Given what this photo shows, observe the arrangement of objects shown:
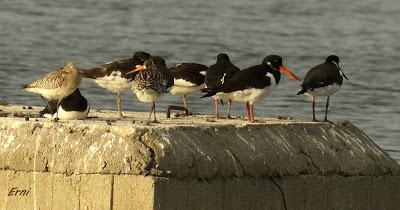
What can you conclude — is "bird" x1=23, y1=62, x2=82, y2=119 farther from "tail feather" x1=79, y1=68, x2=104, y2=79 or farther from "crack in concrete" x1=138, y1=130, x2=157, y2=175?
"crack in concrete" x1=138, y1=130, x2=157, y2=175

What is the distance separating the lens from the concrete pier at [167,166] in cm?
1533

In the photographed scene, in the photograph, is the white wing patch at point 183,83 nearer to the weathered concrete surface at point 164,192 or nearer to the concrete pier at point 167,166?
the concrete pier at point 167,166

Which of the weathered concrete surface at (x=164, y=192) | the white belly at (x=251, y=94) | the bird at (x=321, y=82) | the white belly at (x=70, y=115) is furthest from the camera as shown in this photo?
the bird at (x=321, y=82)

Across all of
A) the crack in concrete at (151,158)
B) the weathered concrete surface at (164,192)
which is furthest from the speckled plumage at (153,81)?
the crack in concrete at (151,158)

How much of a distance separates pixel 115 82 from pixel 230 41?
2135 centimetres

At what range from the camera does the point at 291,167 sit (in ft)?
55.6

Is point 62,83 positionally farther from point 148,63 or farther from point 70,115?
point 148,63

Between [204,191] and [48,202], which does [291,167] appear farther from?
[48,202]

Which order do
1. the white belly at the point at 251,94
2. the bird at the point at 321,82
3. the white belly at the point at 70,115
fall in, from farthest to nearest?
the bird at the point at 321,82
the white belly at the point at 251,94
the white belly at the point at 70,115

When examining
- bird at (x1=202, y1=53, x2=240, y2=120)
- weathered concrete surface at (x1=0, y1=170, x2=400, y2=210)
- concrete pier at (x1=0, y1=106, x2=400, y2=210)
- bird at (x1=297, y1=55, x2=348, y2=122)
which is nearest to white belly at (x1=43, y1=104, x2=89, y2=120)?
concrete pier at (x1=0, y1=106, x2=400, y2=210)

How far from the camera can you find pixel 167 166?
15.4 m

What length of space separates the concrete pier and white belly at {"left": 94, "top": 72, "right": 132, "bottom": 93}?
7.02ft

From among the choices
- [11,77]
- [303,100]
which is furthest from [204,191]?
[11,77]

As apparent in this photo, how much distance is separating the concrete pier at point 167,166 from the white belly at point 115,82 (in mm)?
2139
